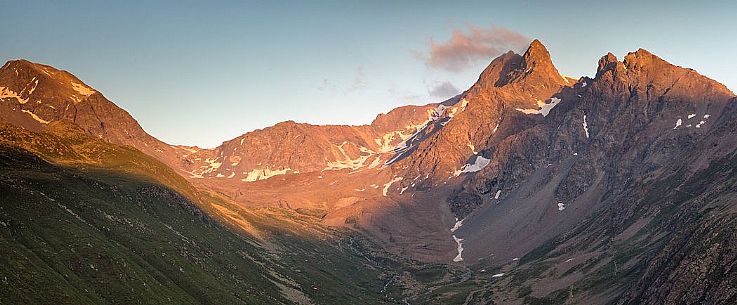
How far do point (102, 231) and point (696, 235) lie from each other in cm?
13592

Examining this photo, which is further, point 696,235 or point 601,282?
point 601,282

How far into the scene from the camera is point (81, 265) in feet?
354

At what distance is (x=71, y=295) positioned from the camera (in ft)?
295

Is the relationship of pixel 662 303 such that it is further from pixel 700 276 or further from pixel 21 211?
pixel 21 211

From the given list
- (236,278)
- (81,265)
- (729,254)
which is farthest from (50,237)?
(729,254)

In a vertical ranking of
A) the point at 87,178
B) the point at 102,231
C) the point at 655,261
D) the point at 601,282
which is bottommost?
the point at 601,282

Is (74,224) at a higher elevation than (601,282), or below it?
higher

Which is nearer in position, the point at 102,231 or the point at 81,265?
the point at 81,265

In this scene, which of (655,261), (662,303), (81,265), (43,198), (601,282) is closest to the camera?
(81,265)

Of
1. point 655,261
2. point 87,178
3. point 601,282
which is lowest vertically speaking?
point 601,282

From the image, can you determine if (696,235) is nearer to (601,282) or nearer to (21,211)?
(601,282)

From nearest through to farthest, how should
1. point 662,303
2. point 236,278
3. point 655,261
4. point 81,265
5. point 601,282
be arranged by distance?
point 81,265, point 662,303, point 655,261, point 236,278, point 601,282

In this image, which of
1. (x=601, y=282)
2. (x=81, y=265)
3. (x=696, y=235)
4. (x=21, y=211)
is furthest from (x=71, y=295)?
(x=601, y=282)

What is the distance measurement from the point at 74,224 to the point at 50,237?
1507 centimetres
